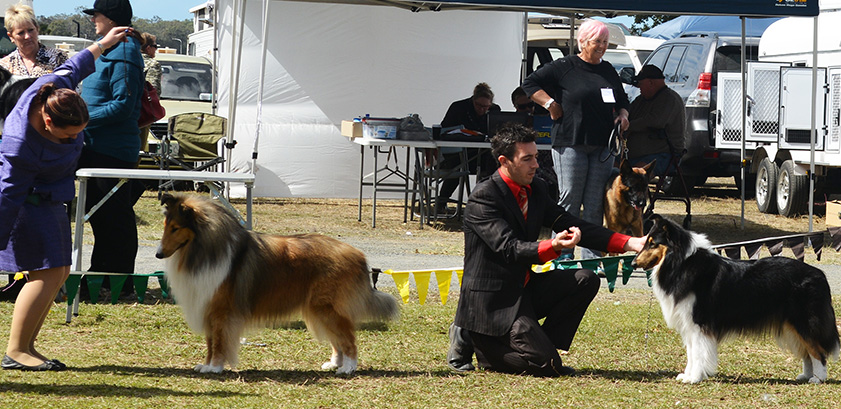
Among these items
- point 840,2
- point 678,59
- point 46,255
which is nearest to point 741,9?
point 840,2

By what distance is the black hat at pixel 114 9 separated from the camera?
20.3ft

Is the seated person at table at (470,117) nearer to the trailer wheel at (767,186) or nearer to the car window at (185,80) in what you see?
the trailer wheel at (767,186)

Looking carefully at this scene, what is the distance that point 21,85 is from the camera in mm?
5914

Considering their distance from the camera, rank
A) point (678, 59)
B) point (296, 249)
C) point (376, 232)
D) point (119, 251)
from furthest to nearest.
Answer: point (678, 59) < point (376, 232) < point (119, 251) < point (296, 249)

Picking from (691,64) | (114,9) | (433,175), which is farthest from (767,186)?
(114,9)

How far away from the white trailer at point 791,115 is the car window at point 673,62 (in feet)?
5.04

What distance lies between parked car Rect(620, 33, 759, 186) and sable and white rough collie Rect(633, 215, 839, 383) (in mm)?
8264

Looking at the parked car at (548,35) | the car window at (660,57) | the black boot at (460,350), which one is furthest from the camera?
the parked car at (548,35)

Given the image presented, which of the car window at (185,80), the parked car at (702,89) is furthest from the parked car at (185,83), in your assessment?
the parked car at (702,89)

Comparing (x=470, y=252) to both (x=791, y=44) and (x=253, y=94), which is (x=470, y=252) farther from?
(x=791, y=44)

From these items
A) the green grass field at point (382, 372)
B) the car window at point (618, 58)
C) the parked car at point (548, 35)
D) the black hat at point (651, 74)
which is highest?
the parked car at point (548, 35)

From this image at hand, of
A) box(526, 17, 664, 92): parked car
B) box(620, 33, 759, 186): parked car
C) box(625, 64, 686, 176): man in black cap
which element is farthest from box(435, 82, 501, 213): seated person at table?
box(526, 17, 664, 92): parked car

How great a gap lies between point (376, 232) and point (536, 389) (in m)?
6.18

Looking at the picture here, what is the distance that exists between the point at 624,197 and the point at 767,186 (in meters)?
6.19
